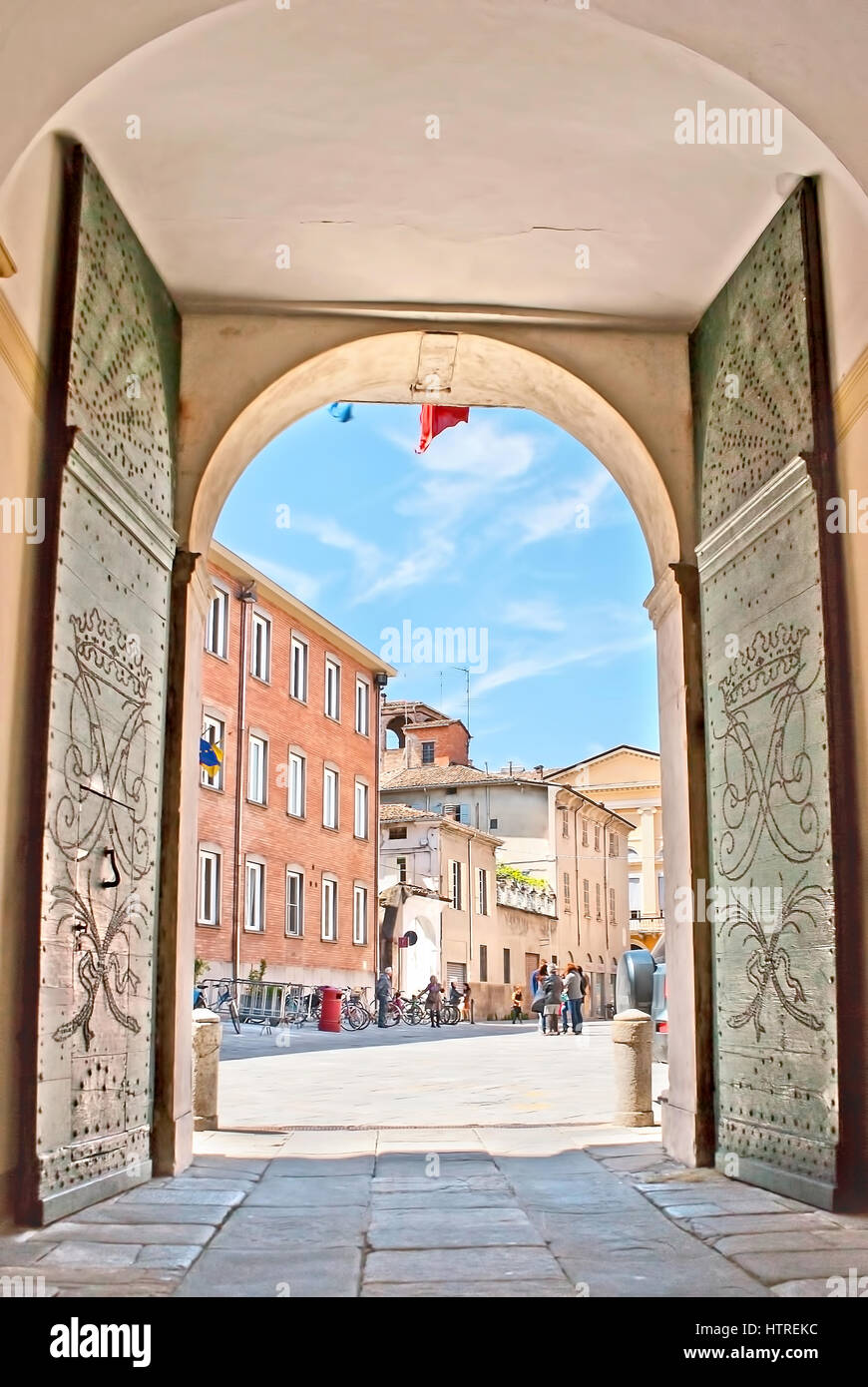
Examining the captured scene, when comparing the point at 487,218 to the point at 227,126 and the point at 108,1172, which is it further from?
the point at 108,1172

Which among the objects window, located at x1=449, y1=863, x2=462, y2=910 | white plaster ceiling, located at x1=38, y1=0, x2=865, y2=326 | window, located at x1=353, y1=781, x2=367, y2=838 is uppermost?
white plaster ceiling, located at x1=38, y1=0, x2=865, y2=326

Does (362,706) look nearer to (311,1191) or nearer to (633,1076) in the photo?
(633,1076)

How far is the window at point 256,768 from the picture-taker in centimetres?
2686

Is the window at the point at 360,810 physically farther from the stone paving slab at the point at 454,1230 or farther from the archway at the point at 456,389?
the stone paving slab at the point at 454,1230

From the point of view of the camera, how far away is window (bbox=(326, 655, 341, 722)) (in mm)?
31672

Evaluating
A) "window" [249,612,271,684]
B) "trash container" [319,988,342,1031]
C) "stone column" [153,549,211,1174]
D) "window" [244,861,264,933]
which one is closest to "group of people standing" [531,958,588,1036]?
"trash container" [319,988,342,1031]

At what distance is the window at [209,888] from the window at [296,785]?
390 centimetres

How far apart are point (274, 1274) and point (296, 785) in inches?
992

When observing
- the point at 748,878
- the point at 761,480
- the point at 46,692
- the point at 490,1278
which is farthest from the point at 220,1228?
the point at 761,480

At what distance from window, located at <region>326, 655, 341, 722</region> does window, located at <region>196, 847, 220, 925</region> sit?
7.21m

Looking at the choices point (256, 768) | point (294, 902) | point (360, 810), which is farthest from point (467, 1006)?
point (256, 768)

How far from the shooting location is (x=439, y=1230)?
5.18 meters

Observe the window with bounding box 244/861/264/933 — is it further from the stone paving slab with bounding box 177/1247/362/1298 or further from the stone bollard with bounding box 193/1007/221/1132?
the stone paving slab with bounding box 177/1247/362/1298

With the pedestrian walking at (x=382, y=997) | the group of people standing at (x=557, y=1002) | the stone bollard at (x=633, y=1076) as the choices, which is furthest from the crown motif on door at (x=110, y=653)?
the pedestrian walking at (x=382, y=997)
